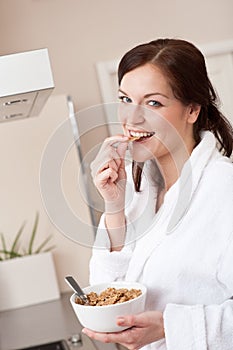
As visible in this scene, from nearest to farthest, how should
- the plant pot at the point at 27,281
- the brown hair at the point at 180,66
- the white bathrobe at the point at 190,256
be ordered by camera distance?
1. the white bathrobe at the point at 190,256
2. the brown hair at the point at 180,66
3. the plant pot at the point at 27,281

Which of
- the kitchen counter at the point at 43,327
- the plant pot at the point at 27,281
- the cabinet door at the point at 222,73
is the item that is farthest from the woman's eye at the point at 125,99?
the cabinet door at the point at 222,73

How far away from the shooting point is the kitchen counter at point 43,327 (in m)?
2.09

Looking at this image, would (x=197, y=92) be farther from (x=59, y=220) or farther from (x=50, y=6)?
(x=50, y=6)

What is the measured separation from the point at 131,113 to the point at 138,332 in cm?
43

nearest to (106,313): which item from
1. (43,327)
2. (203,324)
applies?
(203,324)

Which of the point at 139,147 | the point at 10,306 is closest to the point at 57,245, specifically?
the point at 10,306

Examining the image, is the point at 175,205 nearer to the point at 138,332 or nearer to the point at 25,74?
the point at 138,332

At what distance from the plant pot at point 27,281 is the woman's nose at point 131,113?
1.63 meters

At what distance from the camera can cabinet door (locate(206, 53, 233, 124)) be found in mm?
3734

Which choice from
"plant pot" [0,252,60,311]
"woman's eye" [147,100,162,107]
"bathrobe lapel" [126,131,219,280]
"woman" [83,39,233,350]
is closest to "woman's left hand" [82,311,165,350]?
"woman" [83,39,233,350]

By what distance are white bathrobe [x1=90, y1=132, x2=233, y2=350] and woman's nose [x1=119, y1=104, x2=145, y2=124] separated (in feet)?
0.56

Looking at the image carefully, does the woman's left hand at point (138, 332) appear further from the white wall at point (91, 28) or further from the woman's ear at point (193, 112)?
the white wall at point (91, 28)

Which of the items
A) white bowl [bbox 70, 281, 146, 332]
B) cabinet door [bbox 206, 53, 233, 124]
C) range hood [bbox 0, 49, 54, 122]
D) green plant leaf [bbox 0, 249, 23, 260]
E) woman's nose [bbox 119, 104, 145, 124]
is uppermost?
range hood [bbox 0, 49, 54, 122]

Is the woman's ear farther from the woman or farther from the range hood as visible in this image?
the range hood
